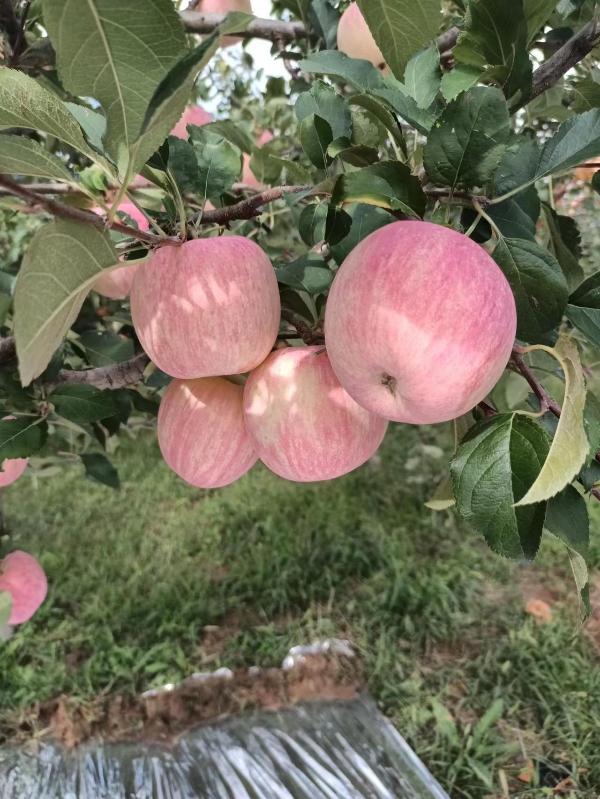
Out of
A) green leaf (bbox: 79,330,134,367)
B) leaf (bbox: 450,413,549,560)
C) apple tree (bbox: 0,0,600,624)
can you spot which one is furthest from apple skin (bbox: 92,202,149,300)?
leaf (bbox: 450,413,549,560)

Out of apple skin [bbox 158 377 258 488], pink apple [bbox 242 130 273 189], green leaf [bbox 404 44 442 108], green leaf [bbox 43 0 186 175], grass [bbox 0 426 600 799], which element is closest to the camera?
green leaf [bbox 43 0 186 175]

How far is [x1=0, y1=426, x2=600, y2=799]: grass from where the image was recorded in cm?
180

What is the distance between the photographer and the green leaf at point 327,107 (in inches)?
26.9

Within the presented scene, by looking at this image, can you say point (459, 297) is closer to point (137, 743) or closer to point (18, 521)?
point (137, 743)

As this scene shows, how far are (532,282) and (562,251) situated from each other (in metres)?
0.24

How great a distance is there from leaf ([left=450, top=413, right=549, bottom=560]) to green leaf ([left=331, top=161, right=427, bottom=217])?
228 millimetres

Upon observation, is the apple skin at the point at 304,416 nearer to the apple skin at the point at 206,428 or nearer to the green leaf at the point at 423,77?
the apple skin at the point at 206,428

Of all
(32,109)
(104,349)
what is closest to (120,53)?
(32,109)

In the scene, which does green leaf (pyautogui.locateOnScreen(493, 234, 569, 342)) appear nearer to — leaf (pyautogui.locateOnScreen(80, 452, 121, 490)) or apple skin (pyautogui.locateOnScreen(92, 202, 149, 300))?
apple skin (pyautogui.locateOnScreen(92, 202, 149, 300))

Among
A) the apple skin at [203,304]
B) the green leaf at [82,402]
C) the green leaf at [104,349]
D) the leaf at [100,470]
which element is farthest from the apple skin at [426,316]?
the leaf at [100,470]

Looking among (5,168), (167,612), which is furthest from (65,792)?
(5,168)

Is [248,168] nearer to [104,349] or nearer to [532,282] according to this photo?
[104,349]

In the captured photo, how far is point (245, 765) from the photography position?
66.7 inches

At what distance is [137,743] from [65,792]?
0.71 ft
